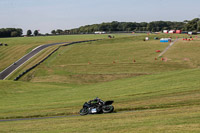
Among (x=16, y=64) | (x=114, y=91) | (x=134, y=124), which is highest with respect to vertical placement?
(x=134, y=124)

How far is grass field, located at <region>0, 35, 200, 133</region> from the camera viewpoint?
17828 mm

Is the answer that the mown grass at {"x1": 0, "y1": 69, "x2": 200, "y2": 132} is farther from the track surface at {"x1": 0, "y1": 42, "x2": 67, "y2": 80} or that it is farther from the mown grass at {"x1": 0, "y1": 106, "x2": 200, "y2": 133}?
the track surface at {"x1": 0, "y1": 42, "x2": 67, "y2": 80}

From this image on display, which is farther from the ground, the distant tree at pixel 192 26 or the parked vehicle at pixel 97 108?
the distant tree at pixel 192 26

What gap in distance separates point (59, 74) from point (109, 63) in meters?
13.3

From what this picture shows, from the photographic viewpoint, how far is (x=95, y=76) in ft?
184

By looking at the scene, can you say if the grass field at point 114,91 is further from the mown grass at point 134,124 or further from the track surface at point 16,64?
the track surface at point 16,64

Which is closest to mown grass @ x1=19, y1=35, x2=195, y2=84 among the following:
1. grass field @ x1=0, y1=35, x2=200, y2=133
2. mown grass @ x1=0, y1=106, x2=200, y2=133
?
grass field @ x1=0, y1=35, x2=200, y2=133

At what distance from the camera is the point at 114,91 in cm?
3397

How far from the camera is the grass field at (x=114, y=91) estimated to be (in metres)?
17.8

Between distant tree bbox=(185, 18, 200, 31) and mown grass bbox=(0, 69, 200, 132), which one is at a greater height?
distant tree bbox=(185, 18, 200, 31)

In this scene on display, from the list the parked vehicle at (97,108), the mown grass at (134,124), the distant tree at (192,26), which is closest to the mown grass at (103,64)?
the parked vehicle at (97,108)

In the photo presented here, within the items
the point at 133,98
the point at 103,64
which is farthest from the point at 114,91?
the point at 103,64

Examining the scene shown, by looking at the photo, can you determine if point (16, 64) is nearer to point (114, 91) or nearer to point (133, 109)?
point (114, 91)

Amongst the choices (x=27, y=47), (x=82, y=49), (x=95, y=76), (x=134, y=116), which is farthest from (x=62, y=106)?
(x=27, y=47)
